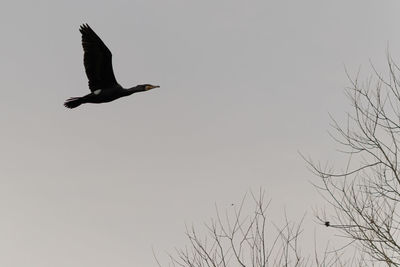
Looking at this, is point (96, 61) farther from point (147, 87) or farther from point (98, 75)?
point (147, 87)

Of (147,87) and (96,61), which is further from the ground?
(96,61)

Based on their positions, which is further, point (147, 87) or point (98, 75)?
point (98, 75)

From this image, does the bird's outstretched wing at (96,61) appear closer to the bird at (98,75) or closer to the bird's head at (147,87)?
the bird at (98,75)

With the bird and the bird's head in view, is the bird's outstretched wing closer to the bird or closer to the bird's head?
the bird

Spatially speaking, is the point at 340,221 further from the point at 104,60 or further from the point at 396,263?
the point at 104,60

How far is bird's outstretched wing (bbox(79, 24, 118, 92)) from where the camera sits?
29.7 ft

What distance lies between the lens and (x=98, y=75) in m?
9.28

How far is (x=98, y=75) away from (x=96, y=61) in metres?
0.26

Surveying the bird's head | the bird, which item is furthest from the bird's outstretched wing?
the bird's head

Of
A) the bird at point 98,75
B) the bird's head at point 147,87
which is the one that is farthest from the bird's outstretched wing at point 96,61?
the bird's head at point 147,87

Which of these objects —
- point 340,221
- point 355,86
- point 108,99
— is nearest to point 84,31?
point 108,99

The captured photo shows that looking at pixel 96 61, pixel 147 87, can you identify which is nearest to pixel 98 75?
pixel 96 61

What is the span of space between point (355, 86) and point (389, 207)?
2.00 meters

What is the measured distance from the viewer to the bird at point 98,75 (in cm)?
891
